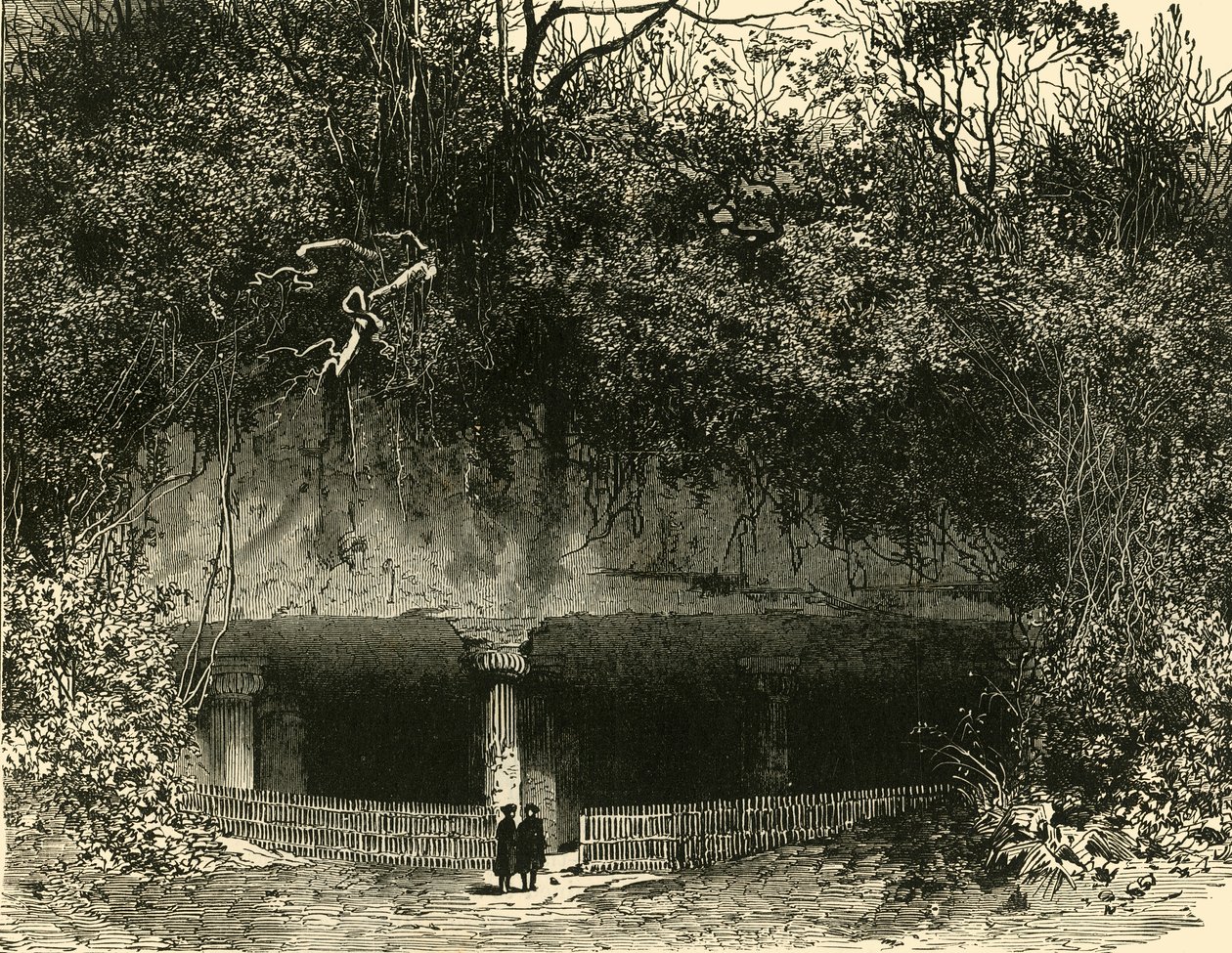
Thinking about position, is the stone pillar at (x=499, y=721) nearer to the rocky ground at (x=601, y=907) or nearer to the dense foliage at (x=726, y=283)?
the rocky ground at (x=601, y=907)

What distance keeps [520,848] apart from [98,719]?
2.94 metres

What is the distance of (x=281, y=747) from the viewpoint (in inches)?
293

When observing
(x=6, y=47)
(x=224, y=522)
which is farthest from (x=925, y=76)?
(x=6, y=47)

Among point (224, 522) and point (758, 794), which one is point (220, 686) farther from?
point (758, 794)

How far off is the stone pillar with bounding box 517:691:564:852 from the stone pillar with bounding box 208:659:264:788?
1859 millimetres

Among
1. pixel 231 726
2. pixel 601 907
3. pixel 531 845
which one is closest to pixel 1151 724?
pixel 601 907

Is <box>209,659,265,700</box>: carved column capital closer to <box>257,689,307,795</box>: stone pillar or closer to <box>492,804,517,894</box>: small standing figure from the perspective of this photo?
<box>257,689,307,795</box>: stone pillar

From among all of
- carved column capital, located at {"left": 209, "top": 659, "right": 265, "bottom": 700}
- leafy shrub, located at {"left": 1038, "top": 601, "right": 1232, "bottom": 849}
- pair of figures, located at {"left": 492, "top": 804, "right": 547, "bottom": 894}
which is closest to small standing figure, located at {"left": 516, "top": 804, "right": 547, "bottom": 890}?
pair of figures, located at {"left": 492, "top": 804, "right": 547, "bottom": 894}

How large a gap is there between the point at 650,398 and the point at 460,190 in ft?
6.48

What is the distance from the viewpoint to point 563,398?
768 cm

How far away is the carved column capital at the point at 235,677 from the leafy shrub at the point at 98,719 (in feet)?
0.86

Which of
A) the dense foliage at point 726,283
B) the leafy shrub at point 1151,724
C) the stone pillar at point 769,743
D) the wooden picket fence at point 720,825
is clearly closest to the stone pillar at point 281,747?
the dense foliage at point 726,283

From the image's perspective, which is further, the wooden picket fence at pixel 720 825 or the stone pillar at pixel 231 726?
the stone pillar at pixel 231 726

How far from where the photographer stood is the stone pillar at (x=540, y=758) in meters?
7.37
